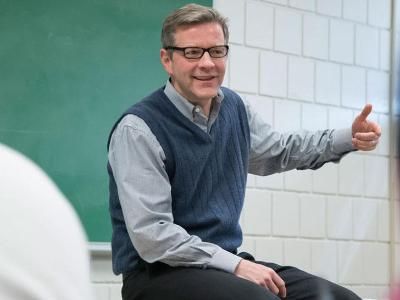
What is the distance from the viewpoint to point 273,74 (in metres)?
3.87

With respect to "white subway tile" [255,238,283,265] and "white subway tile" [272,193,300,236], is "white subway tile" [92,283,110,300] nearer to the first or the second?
"white subway tile" [255,238,283,265]

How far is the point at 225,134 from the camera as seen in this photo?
2.31m

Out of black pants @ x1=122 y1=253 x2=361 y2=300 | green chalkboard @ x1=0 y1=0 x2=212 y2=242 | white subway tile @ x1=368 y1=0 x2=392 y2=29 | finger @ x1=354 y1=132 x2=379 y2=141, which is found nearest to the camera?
black pants @ x1=122 y1=253 x2=361 y2=300

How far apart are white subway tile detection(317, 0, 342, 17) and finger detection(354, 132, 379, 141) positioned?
1.99 meters

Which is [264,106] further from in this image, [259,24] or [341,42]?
[341,42]

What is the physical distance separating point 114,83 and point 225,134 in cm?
112

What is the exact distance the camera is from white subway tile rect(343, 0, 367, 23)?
165 inches

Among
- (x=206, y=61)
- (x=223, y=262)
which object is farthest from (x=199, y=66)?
(x=223, y=262)

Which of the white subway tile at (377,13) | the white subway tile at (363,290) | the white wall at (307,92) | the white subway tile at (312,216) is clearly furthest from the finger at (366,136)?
the white subway tile at (377,13)

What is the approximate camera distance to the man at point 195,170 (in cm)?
204

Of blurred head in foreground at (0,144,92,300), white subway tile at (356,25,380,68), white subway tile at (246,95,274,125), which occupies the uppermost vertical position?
white subway tile at (356,25,380,68)

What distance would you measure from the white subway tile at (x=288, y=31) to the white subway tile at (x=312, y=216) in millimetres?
723

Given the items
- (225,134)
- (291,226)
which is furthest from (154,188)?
(291,226)

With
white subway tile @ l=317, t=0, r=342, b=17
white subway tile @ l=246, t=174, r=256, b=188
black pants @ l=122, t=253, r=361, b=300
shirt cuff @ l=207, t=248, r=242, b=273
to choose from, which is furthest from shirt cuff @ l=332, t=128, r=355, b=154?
white subway tile @ l=317, t=0, r=342, b=17
